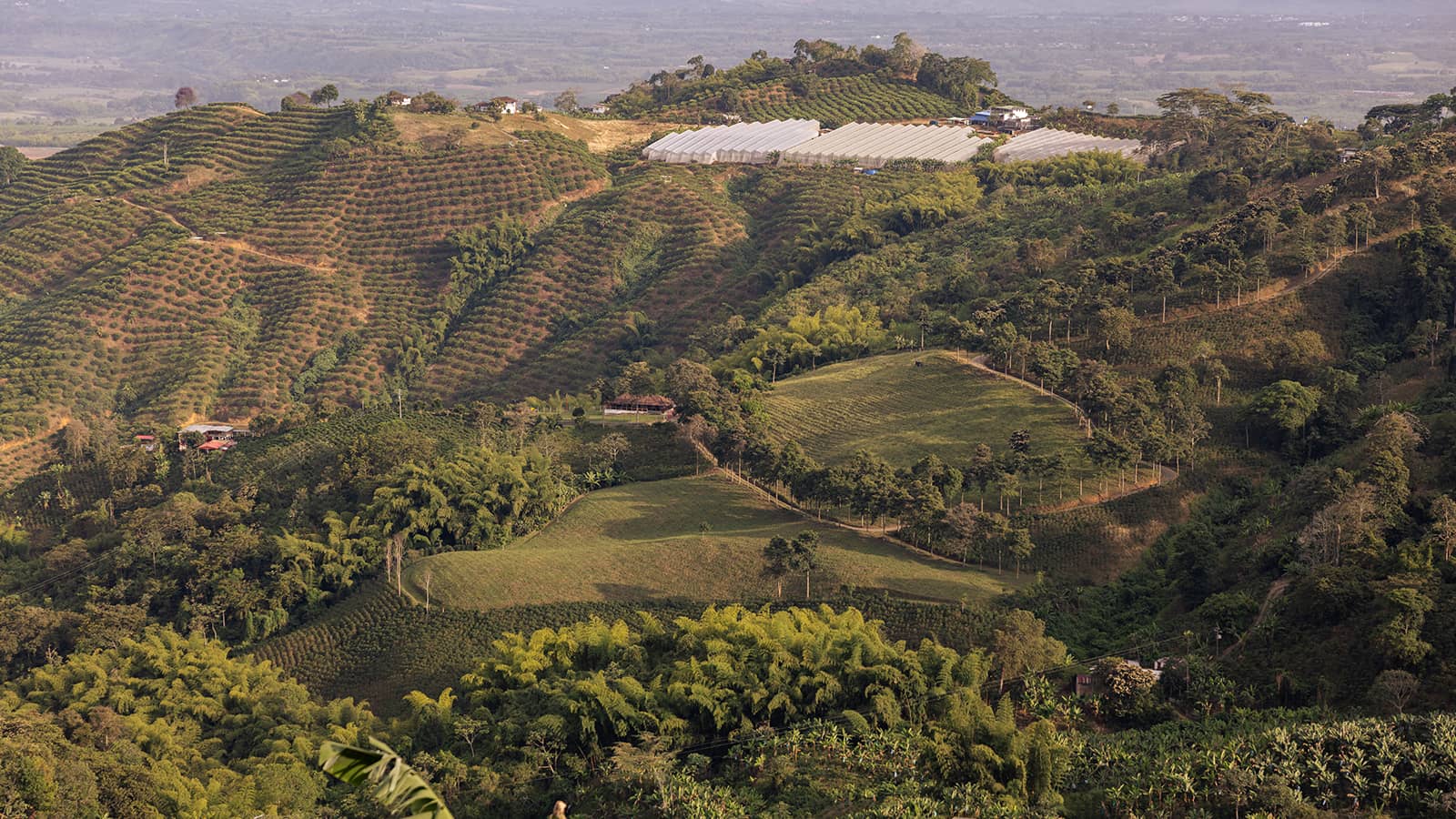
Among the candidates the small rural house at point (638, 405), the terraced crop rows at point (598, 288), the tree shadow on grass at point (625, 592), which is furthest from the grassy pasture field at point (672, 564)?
the terraced crop rows at point (598, 288)

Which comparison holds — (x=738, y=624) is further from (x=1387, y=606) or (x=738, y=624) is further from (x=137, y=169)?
(x=137, y=169)

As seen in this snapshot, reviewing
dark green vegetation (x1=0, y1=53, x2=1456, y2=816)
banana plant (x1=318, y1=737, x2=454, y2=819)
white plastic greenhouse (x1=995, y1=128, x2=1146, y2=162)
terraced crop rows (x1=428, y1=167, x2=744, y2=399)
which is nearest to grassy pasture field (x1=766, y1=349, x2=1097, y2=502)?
dark green vegetation (x1=0, y1=53, x2=1456, y2=816)

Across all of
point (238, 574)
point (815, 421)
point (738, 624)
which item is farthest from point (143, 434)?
point (738, 624)

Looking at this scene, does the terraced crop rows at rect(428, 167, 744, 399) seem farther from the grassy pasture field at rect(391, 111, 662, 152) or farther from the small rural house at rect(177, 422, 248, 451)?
the small rural house at rect(177, 422, 248, 451)

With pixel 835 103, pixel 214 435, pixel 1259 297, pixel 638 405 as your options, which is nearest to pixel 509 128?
pixel 835 103

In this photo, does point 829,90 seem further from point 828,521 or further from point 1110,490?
point 1110,490
